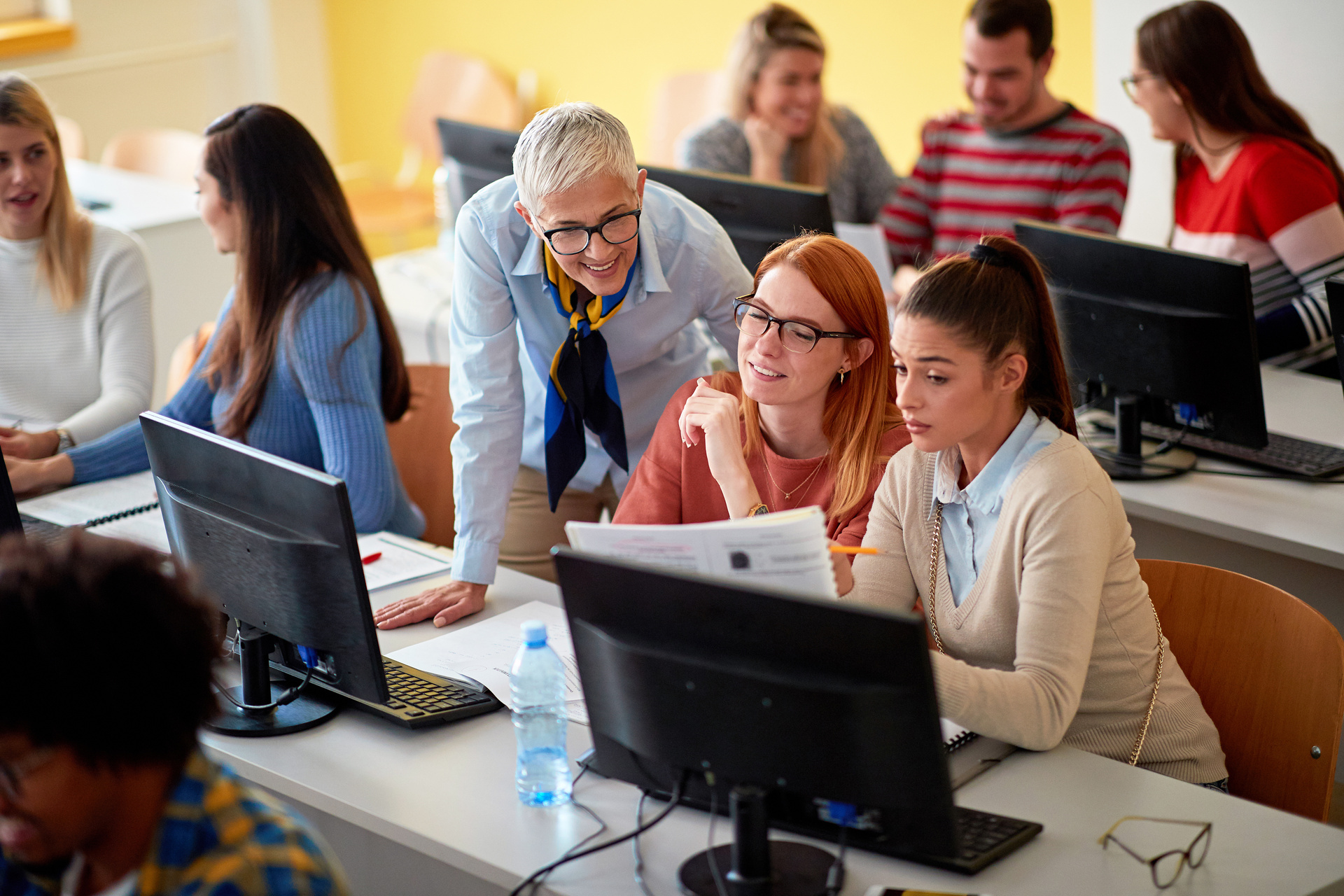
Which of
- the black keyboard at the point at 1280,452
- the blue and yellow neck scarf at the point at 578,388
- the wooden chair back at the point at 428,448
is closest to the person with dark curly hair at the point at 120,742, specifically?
the blue and yellow neck scarf at the point at 578,388

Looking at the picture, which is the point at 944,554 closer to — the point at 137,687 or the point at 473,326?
the point at 473,326

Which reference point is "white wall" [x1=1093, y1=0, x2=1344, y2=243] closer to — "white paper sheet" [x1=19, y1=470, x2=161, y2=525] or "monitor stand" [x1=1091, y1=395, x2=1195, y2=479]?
"monitor stand" [x1=1091, y1=395, x2=1195, y2=479]

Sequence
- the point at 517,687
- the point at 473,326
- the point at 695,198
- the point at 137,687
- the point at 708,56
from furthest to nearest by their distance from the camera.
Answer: the point at 708,56 < the point at 695,198 < the point at 473,326 < the point at 517,687 < the point at 137,687

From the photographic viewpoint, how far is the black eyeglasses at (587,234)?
184 cm

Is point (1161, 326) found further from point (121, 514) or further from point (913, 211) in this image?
point (121, 514)

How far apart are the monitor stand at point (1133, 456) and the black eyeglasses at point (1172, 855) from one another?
1101 millimetres

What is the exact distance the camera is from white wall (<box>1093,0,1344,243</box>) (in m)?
3.56

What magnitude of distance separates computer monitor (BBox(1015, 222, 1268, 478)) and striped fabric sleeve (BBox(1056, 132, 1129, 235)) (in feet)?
2.54

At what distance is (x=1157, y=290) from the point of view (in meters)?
2.25

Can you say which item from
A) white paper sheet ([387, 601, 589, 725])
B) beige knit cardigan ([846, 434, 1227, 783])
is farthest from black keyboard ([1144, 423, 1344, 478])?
white paper sheet ([387, 601, 589, 725])

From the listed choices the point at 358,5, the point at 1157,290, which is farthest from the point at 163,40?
the point at 1157,290

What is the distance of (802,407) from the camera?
1864mm

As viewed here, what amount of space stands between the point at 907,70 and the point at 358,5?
282cm

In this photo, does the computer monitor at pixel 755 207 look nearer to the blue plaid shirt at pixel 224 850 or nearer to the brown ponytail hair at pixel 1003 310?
the brown ponytail hair at pixel 1003 310
